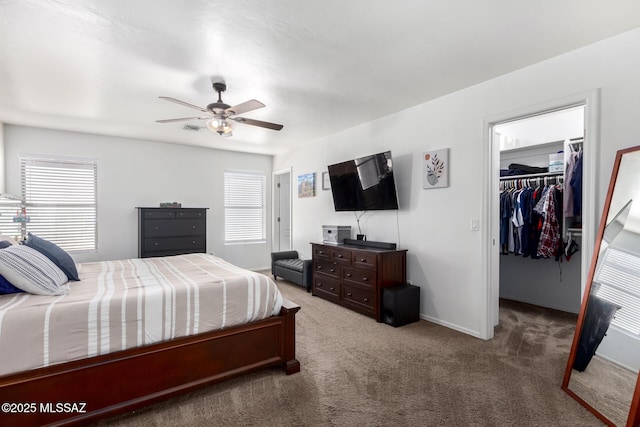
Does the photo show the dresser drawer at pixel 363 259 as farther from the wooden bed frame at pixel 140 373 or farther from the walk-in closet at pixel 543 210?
the walk-in closet at pixel 543 210

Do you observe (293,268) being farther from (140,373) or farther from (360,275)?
(140,373)

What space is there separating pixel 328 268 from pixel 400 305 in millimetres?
1233

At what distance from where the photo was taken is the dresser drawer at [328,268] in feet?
13.5

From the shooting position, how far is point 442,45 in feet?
7.66

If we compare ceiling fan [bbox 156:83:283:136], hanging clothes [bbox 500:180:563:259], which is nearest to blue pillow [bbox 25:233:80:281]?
ceiling fan [bbox 156:83:283:136]

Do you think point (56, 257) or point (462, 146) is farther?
point (462, 146)

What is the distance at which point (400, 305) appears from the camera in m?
3.33

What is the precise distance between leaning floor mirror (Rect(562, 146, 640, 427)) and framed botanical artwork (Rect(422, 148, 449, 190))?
138 cm

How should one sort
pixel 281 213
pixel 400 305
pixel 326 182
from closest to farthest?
pixel 400 305 < pixel 326 182 < pixel 281 213

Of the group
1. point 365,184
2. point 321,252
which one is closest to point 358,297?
point 321,252

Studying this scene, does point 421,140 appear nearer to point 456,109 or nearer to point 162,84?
point 456,109

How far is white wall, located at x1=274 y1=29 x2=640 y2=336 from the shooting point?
223cm

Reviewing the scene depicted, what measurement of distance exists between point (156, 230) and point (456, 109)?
14.8 ft

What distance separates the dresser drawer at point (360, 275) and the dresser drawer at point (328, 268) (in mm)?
124
